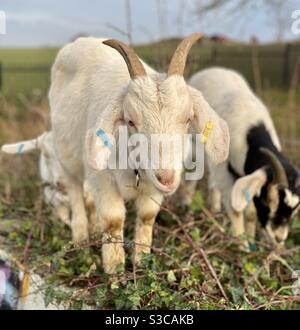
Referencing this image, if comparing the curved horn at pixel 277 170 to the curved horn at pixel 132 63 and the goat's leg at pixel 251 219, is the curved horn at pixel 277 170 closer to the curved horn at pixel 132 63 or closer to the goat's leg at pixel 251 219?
the goat's leg at pixel 251 219

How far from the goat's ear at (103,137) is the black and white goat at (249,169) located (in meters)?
1.27

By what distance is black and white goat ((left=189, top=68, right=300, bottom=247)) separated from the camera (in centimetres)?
348

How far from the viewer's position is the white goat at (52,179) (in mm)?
3850

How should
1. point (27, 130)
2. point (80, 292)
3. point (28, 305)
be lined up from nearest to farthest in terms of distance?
point (80, 292)
point (28, 305)
point (27, 130)

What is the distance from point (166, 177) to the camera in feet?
7.36

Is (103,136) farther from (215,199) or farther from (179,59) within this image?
(215,199)

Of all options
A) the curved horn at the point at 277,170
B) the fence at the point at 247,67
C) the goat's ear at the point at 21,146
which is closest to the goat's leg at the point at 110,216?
the curved horn at the point at 277,170

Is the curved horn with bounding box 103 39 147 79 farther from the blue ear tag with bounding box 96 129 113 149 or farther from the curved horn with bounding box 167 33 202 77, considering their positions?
the blue ear tag with bounding box 96 129 113 149

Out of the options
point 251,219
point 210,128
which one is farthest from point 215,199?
point 210,128

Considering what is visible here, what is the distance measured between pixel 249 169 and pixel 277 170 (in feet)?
1.19

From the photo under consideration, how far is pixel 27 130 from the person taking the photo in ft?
22.6
